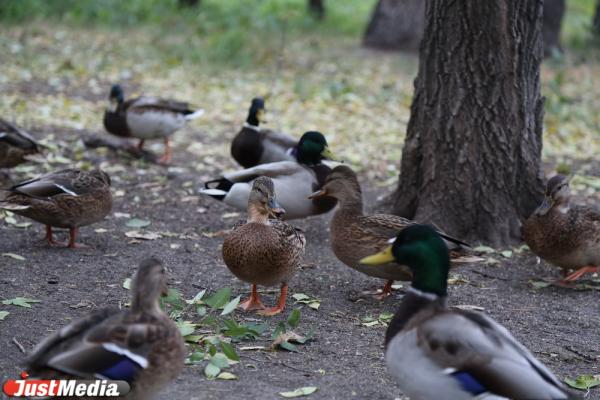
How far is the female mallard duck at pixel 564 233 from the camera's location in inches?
230

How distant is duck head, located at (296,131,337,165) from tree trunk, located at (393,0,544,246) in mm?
793

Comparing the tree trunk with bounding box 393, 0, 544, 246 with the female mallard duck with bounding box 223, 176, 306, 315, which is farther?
the tree trunk with bounding box 393, 0, 544, 246

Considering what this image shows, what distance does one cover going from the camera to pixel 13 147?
23.6 feet

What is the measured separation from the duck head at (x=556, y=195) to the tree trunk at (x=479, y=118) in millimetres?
619

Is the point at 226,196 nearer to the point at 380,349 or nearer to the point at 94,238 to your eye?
the point at 94,238

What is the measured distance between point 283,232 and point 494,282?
1756 millimetres

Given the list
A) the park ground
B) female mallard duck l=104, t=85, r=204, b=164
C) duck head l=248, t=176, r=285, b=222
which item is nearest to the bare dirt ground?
the park ground

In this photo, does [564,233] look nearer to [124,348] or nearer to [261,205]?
[261,205]

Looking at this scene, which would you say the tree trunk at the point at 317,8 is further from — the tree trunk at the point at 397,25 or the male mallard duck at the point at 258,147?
the male mallard duck at the point at 258,147

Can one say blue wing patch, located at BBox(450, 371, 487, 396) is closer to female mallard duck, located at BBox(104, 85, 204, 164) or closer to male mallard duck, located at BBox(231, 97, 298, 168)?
male mallard duck, located at BBox(231, 97, 298, 168)

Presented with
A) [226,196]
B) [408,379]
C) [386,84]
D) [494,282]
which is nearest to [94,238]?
[226,196]

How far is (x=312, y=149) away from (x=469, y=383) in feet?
13.4

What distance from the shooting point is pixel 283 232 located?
512 cm

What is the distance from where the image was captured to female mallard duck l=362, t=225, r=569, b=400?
124 inches
